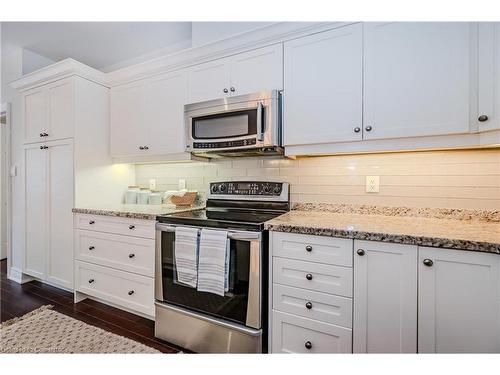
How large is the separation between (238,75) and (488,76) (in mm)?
1429

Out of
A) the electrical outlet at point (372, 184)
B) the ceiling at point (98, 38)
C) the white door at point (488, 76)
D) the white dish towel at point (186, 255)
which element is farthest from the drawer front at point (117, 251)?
the white door at point (488, 76)

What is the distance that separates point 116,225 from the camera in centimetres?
211

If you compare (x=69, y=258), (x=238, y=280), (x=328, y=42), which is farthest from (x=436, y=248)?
(x=69, y=258)

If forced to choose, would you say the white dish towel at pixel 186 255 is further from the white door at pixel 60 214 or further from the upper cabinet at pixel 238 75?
the white door at pixel 60 214

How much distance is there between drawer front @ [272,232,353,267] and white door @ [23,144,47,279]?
2.40 metres

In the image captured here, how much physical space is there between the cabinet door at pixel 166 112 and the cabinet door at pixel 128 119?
87mm

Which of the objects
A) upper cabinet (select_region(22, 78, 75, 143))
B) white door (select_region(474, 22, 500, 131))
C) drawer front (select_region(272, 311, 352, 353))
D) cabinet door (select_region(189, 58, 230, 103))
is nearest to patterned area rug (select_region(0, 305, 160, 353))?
drawer front (select_region(272, 311, 352, 353))

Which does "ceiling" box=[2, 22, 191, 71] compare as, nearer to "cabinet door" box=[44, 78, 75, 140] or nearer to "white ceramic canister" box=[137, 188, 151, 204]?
"cabinet door" box=[44, 78, 75, 140]

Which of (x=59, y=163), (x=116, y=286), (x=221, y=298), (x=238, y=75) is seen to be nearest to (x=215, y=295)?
(x=221, y=298)

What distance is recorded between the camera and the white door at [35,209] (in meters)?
2.60

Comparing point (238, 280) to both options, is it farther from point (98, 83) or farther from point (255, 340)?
point (98, 83)

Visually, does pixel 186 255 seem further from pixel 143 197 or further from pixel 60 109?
pixel 60 109

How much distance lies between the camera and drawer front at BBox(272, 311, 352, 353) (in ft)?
4.43
